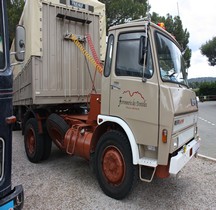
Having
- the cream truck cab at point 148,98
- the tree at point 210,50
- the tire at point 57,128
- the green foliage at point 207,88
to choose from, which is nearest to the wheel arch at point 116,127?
the cream truck cab at point 148,98

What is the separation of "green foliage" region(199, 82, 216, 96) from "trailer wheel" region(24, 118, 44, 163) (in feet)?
125

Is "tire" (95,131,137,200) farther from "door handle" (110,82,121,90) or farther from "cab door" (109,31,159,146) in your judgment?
"door handle" (110,82,121,90)

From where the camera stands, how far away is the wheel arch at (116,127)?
3847 millimetres

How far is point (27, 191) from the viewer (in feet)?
14.8

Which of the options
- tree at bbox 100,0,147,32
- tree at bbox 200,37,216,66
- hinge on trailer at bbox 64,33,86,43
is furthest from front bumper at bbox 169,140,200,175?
tree at bbox 200,37,216,66

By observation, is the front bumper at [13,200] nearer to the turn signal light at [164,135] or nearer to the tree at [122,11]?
the turn signal light at [164,135]

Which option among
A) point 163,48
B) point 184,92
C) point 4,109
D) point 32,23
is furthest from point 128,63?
point 32,23

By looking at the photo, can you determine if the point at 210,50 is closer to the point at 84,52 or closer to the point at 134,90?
the point at 84,52

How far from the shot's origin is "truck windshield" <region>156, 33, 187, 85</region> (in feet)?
12.7

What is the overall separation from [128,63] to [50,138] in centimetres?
291

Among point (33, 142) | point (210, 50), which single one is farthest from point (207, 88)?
point (33, 142)

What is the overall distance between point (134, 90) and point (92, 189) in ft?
6.33

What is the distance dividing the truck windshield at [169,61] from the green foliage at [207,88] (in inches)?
1506

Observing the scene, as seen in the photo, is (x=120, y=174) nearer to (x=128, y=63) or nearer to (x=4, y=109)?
(x=128, y=63)
